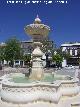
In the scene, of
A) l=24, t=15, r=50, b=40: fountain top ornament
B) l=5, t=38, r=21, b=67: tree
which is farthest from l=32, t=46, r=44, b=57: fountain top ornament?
l=5, t=38, r=21, b=67: tree

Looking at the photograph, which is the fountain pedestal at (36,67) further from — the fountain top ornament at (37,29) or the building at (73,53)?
the building at (73,53)

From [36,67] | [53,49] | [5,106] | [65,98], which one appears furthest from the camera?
[53,49]

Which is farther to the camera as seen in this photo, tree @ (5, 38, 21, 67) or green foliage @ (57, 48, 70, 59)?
green foliage @ (57, 48, 70, 59)

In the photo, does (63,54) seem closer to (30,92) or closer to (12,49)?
(12,49)

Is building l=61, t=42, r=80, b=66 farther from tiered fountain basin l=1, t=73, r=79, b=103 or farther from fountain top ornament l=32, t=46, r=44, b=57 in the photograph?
tiered fountain basin l=1, t=73, r=79, b=103

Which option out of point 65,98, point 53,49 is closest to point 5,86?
point 65,98

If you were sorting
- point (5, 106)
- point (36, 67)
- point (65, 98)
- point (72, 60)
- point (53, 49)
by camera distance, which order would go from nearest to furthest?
1. point (5, 106)
2. point (65, 98)
3. point (36, 67)
4. point (53, 49)
5. point (72, 60)

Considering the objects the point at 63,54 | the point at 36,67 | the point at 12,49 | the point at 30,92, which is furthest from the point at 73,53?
the point at 30,92

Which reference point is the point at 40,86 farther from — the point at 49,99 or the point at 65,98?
the point at 65,98

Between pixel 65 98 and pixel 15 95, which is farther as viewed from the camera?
pixel 65 98

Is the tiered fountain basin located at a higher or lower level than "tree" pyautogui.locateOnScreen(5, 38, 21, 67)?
lower

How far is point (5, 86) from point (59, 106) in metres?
2.24

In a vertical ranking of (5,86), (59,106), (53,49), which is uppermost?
(53,49)

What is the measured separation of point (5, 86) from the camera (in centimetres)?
967
